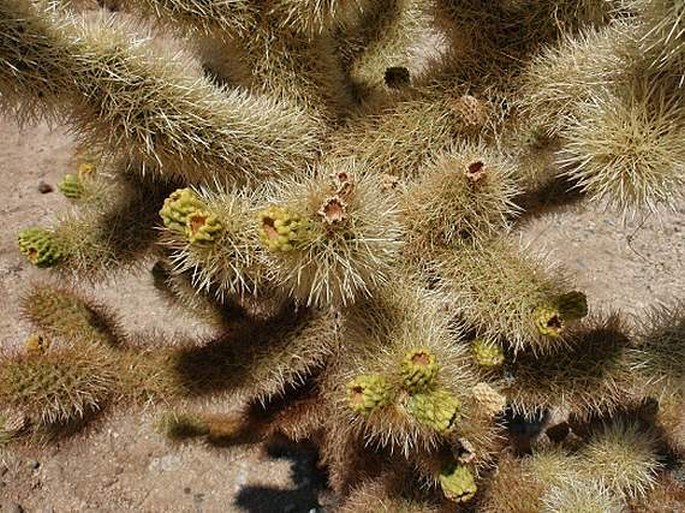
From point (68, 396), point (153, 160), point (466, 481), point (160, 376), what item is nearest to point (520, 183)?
point (466, 481)

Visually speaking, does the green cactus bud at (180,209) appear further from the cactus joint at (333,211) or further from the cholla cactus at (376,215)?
the cactus joint at (333,211)

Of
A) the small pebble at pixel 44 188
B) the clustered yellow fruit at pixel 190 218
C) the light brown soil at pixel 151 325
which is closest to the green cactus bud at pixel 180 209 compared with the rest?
the clustered yellow fruit at pixel 190 218

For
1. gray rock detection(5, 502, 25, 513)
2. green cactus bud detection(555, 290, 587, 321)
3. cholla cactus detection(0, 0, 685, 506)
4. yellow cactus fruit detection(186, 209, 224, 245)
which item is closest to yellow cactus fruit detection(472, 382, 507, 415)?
cholla cactus detection(0, 0, 685, 506)

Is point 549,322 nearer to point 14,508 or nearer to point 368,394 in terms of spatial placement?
point 368,394

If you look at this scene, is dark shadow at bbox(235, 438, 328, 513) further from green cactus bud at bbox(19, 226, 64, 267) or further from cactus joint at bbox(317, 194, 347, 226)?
cactus joint at bbox(317, 194, 347, 226)

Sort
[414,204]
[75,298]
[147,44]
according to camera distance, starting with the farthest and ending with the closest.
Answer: [75,298], [414,204], [147,44]

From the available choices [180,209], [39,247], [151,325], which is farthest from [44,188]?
[180,209]

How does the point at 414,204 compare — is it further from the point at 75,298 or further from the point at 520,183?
the point at 75,298
